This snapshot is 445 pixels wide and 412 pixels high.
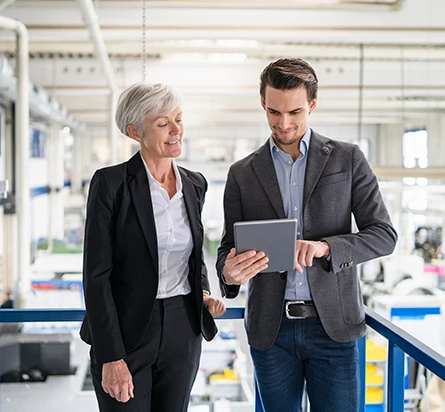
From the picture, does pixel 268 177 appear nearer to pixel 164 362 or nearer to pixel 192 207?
pixel 192 207

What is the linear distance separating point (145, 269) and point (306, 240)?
0.48m

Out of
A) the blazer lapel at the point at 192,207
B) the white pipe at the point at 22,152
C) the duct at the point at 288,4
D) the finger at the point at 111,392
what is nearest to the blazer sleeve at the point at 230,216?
the blazer lapel at the point at 192,207

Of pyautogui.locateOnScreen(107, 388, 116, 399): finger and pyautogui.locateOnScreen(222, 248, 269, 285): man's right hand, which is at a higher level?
pyautogui.locateOnScreen(222, 248, 269, 285): man's right hand

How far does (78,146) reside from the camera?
19.1 meters

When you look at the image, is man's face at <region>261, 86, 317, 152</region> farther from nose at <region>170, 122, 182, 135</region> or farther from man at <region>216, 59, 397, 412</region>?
nose at <region>170, 122, 182, 135</region>

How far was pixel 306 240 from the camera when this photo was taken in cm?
171

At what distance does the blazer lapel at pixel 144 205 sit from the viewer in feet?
5.27

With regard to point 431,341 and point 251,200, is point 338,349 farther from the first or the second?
point 431,341

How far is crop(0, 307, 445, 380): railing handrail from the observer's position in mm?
1633

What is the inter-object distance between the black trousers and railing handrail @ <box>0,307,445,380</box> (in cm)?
48

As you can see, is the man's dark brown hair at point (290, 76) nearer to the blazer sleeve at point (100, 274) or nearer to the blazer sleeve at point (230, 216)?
the blazer sleeve at point (230, 216)

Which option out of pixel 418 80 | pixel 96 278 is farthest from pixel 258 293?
pixel 418 80

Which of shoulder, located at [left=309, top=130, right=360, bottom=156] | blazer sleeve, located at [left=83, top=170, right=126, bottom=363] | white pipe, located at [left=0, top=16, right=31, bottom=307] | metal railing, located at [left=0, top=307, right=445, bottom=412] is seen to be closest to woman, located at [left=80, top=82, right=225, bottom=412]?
blazer sleeve, located at [left=83, top=170, right=126, bottom=363]

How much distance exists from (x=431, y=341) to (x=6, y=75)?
5.87 metres
